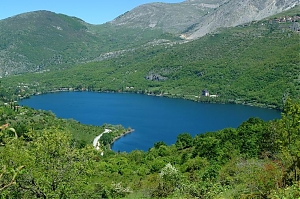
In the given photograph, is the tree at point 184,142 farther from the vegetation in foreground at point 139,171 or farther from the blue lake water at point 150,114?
the blue lake water at point 150,114

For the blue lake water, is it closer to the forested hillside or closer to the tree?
the forested hillside

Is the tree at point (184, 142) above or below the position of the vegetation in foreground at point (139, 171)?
below

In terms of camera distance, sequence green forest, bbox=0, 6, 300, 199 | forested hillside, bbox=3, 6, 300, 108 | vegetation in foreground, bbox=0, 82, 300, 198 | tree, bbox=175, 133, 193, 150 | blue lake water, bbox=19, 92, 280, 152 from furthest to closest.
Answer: forested hillside, bbox=3, 6, 300, 108
blue lake water, bbox=19, 92, 280, 152
tree, bbox=175, 133, 193, 150
green forest, bbox=0, 6, 300, 199
vegetation in foreground, bbox=0, 82, 300, 198

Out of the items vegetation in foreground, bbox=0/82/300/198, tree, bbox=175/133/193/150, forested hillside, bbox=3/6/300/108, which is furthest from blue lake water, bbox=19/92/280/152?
vegetation in foreground, bbox=0/82/300/198

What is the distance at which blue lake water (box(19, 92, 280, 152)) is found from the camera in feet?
256

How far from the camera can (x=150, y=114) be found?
100875 millimetres

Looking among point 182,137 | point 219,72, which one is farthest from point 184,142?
point 219,72

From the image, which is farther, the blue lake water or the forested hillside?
the forested hillside

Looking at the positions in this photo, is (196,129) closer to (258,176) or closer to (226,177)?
(226,177)

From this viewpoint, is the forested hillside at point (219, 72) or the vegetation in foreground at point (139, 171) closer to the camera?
the vegetation in foreground at point (139, 171)

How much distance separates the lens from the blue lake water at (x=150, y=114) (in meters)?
78.1

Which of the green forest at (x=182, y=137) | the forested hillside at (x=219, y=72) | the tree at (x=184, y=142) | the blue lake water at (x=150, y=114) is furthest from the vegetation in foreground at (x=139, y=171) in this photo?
the forested hillside at (x=219, y=72)

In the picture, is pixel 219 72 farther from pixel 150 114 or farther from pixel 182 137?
pixel 182 137

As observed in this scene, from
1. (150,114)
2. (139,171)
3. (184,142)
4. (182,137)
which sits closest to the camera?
(139,171)
